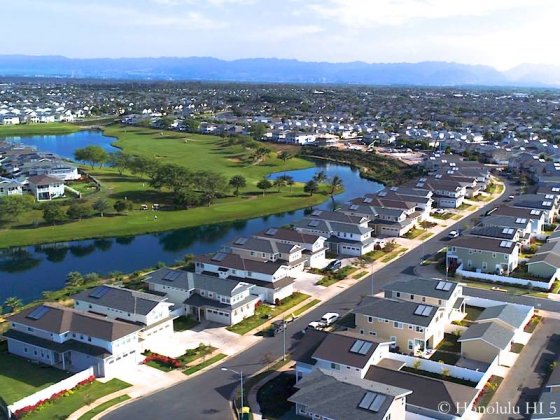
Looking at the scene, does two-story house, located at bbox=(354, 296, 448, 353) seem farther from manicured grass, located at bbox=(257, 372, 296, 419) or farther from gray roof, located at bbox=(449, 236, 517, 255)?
gray roof, located at bbox=(449, 236, 517, 255)

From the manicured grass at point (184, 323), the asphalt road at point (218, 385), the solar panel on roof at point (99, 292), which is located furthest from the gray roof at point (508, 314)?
the solar panel on roof at point (99, 292)

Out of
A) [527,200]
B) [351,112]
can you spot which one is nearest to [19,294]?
[527,200]

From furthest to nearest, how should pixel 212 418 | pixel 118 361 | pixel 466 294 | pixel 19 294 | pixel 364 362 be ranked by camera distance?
pixel 19 294
pixel 466 294
pixel 118 361
pixel 364 362
pixel 212 418

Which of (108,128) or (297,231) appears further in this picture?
(108,128)

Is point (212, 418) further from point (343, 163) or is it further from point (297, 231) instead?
point (343, 163)

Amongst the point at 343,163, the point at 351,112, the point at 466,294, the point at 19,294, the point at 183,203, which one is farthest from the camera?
the point at 351,112

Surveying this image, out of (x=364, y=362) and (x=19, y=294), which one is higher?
(x=364, y=362)

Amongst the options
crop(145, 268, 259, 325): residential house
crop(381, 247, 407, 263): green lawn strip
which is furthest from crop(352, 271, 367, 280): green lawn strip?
crop(145, 268, 259, 325): residential house

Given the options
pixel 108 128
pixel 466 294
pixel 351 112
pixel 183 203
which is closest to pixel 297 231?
pixel 466 294
